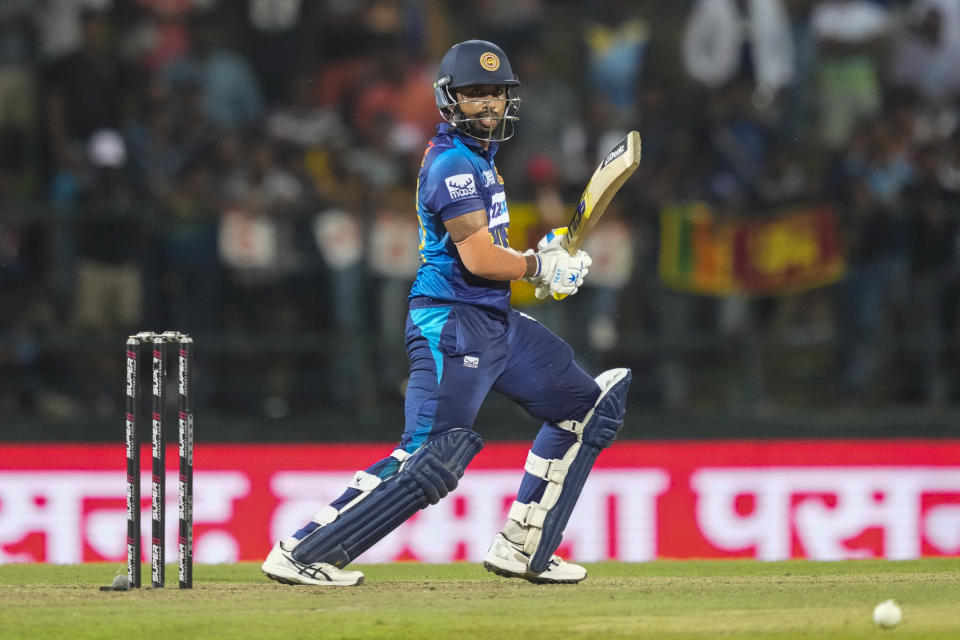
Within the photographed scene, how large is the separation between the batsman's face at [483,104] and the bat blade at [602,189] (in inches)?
20.9

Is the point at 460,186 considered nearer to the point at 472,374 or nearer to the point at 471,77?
the point at 471,77

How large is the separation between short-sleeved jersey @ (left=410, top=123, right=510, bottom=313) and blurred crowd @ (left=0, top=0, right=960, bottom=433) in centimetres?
434

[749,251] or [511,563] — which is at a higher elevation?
[749,251]

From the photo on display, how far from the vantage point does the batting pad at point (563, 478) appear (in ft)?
22.7

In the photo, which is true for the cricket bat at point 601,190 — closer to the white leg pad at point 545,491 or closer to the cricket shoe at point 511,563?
the white leg pad at point 545,491

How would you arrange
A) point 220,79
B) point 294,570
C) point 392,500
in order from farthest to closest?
point 220,79 < point 294,570 < point 392,500

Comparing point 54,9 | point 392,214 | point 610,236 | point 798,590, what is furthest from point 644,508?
point 54,9

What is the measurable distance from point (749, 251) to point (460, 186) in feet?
17.4

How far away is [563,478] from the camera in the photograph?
691cm

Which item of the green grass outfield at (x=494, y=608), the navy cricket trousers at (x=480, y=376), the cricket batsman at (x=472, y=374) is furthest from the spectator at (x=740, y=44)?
the navy cricket trousers at (x=480, y=376)

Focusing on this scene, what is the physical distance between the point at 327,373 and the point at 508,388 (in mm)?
4692

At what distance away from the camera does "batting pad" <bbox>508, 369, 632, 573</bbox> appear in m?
6.91

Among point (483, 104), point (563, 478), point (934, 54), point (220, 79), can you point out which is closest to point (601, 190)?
point (483, 104)

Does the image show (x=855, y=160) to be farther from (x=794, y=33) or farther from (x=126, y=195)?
(x=126, y=195)
